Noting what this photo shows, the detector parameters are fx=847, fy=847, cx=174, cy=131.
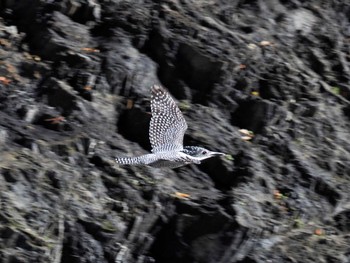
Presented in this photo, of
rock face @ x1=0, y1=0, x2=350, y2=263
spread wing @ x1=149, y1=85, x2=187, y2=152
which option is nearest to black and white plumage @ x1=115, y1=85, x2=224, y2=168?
spread wing @ x1=149, y1=85, x2=187, y2=152

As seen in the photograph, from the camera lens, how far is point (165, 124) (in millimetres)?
9367

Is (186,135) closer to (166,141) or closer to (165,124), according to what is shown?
(165,124)

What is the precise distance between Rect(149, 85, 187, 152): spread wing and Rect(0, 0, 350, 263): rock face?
55 cm

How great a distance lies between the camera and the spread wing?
9.16 meters

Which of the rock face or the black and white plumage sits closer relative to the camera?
the black and white plumage

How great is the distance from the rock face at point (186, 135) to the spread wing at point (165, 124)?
0.55 m

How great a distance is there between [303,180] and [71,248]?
314 cm

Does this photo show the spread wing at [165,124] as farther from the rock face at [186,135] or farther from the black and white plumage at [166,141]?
the rock face at [186,135]

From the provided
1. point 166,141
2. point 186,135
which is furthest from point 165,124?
point 186,135

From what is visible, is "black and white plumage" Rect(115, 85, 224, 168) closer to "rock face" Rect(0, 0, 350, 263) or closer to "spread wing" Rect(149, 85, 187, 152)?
"spread wing" Rect(149, 85, 187, 152)

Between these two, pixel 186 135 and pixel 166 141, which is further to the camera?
pixel 186 135

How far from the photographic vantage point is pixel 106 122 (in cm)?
1002

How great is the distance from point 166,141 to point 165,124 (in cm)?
25

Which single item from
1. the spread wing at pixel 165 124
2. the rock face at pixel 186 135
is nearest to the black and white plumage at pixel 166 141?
the spread wing at pixel 165 124
